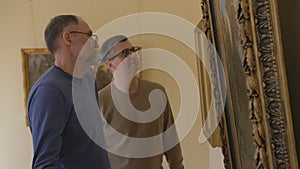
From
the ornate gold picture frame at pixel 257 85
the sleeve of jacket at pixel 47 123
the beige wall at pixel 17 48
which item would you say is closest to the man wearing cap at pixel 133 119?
the sleeve of jacket at pixel 47 123

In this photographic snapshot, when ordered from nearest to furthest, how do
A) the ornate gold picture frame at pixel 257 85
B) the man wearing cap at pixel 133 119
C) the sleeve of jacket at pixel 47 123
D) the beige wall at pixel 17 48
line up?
1. the ornate gold picture frame at pixel 257 85
2. the sleeve of jacket at pixel 47 123
3. the man wearing cap at pixel 133 119
4. the beige wall at pixel 17 48

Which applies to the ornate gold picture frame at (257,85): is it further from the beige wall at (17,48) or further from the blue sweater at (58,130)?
the beige wall at (17,48)

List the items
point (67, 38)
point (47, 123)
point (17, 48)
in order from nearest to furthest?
point (47, 123) < point (67, 38) < point (17, 48)

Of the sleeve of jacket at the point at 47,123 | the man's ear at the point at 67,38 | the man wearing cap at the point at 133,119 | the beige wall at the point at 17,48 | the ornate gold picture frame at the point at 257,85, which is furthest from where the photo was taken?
the beige wall at the point at 17,48

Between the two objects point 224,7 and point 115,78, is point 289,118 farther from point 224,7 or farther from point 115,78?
point 115,78

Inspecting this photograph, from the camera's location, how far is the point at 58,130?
4.46 ft

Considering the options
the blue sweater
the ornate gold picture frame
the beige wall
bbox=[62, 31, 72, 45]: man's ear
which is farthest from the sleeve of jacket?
the beige wall

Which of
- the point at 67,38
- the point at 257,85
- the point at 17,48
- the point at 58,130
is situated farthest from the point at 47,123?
the point at 17,48

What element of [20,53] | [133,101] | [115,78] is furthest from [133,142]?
[20,53]

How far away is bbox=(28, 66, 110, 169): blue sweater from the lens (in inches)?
52.4

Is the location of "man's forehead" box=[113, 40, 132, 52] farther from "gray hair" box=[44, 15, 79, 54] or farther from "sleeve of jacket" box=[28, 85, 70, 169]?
"sleeve of jacket" box=[28, 85, 70, 169]

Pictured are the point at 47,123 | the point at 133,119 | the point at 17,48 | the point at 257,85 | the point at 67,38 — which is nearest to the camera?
the point at 257,85

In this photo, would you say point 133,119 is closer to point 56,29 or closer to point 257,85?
point 56,29

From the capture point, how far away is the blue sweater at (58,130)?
4.37 ft
